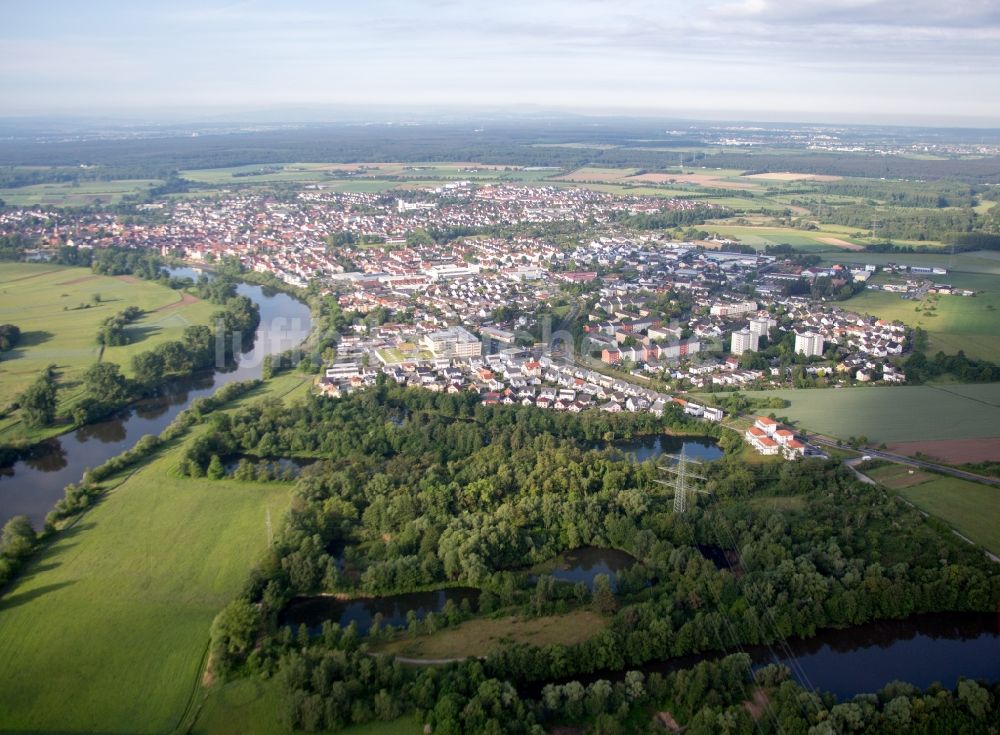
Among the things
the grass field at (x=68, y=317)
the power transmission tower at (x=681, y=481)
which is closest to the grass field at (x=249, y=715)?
the power transmission tower at (x=681, y=481)

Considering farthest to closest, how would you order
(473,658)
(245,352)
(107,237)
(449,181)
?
1. (449,181)
2. (107,237)
3. (245,352)
4. (473,658)

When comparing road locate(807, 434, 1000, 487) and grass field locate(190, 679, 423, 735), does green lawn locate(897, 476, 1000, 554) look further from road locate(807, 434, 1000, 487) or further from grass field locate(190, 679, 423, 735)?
grass field locate(190, 679, 423, 735)

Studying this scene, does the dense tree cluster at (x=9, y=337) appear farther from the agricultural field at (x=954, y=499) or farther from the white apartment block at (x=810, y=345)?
the agricultural field at (x=954, y=499)

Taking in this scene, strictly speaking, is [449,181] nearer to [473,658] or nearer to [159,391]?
[159,391]

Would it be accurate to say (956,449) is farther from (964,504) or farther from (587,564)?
(587,564)

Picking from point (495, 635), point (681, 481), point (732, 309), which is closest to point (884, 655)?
point (681, 481)

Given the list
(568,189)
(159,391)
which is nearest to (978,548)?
(159,391)
